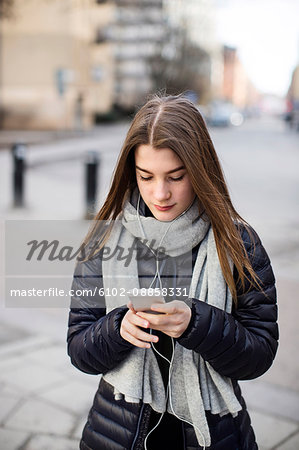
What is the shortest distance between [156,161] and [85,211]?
6.88m

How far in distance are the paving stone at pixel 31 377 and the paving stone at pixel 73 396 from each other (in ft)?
0.33

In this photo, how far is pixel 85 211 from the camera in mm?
8422

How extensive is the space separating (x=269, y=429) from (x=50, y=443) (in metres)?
1.20

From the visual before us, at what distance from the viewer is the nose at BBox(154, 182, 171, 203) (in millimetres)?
1612

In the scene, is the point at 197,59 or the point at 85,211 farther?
the point at 197,59

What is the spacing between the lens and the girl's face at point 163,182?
5.28 ft

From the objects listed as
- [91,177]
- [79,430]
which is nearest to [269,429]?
[79,430]

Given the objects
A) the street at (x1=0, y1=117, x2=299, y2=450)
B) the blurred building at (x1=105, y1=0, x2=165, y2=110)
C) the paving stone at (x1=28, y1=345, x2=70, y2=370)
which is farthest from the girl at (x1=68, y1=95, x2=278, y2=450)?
the blurred building at (x1=105, y1=0, x2=165, y2=110)

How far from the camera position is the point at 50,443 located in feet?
9.60

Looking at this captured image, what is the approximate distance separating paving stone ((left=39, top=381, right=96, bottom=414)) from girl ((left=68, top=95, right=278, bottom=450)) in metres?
1.57

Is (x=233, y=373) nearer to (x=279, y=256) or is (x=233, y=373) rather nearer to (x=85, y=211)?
(x=279, y=256)

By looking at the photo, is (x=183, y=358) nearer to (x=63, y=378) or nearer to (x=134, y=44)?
(x=63, y=378)

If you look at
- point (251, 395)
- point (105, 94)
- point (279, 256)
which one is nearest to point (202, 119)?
point (251, 395)

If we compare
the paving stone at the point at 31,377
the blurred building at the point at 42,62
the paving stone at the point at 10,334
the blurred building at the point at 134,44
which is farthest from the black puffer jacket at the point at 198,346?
the blurred building at the point at 134,44
